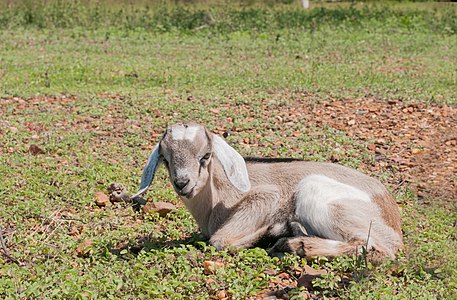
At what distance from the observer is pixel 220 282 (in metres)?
4.43

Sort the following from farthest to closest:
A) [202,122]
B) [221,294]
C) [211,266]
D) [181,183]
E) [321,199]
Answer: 1. [202,122]
2. [321,199]
3. [181,183]
4. [211,266]
5. [221,294]

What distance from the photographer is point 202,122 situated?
27.7 ft

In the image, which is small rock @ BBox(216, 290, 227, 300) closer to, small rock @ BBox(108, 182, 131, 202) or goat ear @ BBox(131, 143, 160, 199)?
goat ear @ BBox(131, 143, 160, 199)

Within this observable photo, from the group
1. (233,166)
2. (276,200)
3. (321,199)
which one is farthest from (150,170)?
(321,199)

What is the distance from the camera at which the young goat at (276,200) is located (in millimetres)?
4742

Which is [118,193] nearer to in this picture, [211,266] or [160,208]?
[160,208]

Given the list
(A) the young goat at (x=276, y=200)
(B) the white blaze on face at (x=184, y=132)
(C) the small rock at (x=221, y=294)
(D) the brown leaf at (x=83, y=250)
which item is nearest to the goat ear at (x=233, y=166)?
(A) the young goat at (x=276, y=200)

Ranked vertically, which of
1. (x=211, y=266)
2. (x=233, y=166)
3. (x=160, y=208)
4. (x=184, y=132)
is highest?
(x=184, y=132)

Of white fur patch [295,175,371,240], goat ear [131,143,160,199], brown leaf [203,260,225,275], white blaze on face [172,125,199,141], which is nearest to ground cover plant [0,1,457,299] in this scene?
brown leaf [203,260,225,275]

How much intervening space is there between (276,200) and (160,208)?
114 centimetres

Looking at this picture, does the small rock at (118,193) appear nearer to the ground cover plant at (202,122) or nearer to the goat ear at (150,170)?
the ground cover plant at (202,122)

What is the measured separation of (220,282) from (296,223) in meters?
0.73

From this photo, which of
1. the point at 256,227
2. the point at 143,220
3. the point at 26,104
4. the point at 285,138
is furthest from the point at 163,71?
the point at 256,227

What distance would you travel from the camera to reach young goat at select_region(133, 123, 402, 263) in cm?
474
